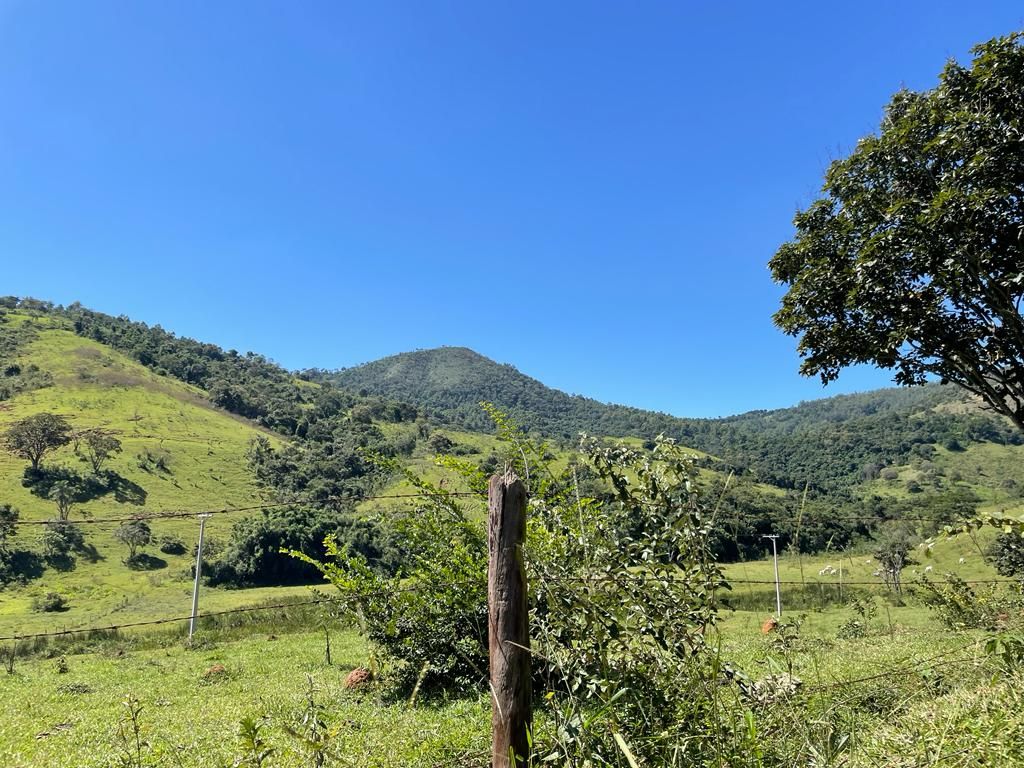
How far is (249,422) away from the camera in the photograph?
114250 millimetres

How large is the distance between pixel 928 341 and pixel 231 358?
179 metres

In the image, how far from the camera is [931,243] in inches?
338

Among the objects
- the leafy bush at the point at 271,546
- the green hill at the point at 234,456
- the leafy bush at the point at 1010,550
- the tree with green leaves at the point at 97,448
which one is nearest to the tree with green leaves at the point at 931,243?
the leafy bush at the point at 1010,550

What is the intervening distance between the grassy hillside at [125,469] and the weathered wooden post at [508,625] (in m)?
34.0

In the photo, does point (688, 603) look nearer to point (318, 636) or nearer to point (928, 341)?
point (928, 341)

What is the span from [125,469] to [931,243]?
76926mm

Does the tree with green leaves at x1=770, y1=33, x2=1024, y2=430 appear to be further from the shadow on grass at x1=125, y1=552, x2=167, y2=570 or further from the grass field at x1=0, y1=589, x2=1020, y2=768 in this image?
the shadow on grass at x1=125, y1=552, x2=167, y2=570

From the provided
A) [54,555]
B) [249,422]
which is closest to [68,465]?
[54,555]

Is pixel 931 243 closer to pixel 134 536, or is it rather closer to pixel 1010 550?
pixel 1010 550

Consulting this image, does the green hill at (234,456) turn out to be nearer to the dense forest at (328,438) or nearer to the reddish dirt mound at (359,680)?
the dense forest at (328,438)

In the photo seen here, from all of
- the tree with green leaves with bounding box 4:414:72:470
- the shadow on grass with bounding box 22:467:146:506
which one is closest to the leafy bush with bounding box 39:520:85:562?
the shadow on grass with bounding box 22:467:146:506

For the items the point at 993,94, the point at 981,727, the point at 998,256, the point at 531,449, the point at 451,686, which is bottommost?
the point at 451,686

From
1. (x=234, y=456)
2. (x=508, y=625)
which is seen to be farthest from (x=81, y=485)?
(x=508, y=625)

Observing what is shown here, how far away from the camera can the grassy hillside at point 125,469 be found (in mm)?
36281
